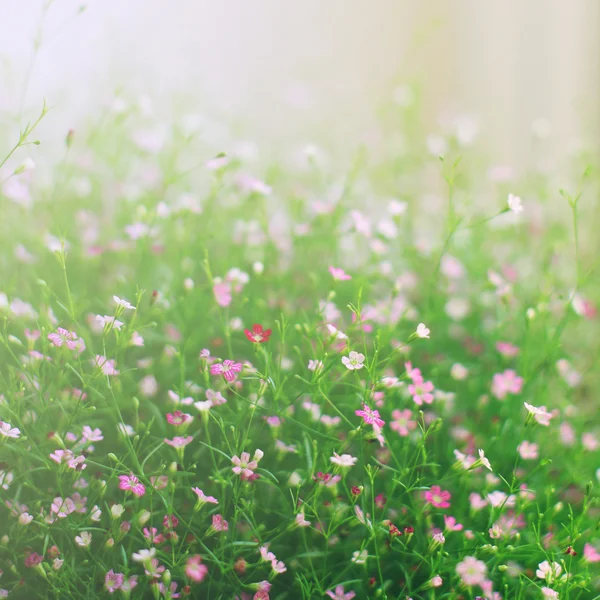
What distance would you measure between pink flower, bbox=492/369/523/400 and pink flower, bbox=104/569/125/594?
48cm

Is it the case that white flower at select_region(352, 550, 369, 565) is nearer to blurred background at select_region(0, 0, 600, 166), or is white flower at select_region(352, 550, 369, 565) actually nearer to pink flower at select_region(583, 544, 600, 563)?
pink flower at select_region(583, 544, 600, 563)

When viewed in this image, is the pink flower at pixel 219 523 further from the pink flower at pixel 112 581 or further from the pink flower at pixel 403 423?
the pink flower at pixel 403 423

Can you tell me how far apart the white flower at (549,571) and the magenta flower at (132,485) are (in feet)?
1.20

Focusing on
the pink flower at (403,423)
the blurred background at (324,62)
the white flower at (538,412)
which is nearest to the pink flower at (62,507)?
the pink flower at (403,423)

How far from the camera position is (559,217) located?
1.27 meters

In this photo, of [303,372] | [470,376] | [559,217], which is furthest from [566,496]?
[559,217]

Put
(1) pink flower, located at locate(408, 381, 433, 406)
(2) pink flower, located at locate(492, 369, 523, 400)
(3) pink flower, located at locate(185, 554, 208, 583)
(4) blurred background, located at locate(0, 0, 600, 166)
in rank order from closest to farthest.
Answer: (3) pink flower, located at locate(185, 554, 208, 583), (1) pink flower, located at locate(408, 381, 433, 406), (2) pink flower, located at locate(492, 369, 523, 400), (4) blurred background, located at locate(0, 0, 600, 166)

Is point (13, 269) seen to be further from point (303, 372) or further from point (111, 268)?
point (303, 372)

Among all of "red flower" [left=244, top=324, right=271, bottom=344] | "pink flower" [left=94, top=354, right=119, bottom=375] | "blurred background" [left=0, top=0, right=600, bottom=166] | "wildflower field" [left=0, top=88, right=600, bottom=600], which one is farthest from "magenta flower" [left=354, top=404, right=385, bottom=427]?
"blurred background" [left=0, top=0, right=600, bottom=166]

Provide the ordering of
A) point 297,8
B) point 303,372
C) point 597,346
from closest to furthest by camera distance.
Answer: point 303,372
point 597,346
point 297,8

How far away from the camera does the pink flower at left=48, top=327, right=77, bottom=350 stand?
0.66 metres

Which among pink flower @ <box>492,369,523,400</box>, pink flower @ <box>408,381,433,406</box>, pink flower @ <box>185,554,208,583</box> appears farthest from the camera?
pink flower @ <box>492,369,523,400</box>

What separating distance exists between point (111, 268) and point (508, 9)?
1412mm

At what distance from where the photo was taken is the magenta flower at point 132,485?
0.63 metres
